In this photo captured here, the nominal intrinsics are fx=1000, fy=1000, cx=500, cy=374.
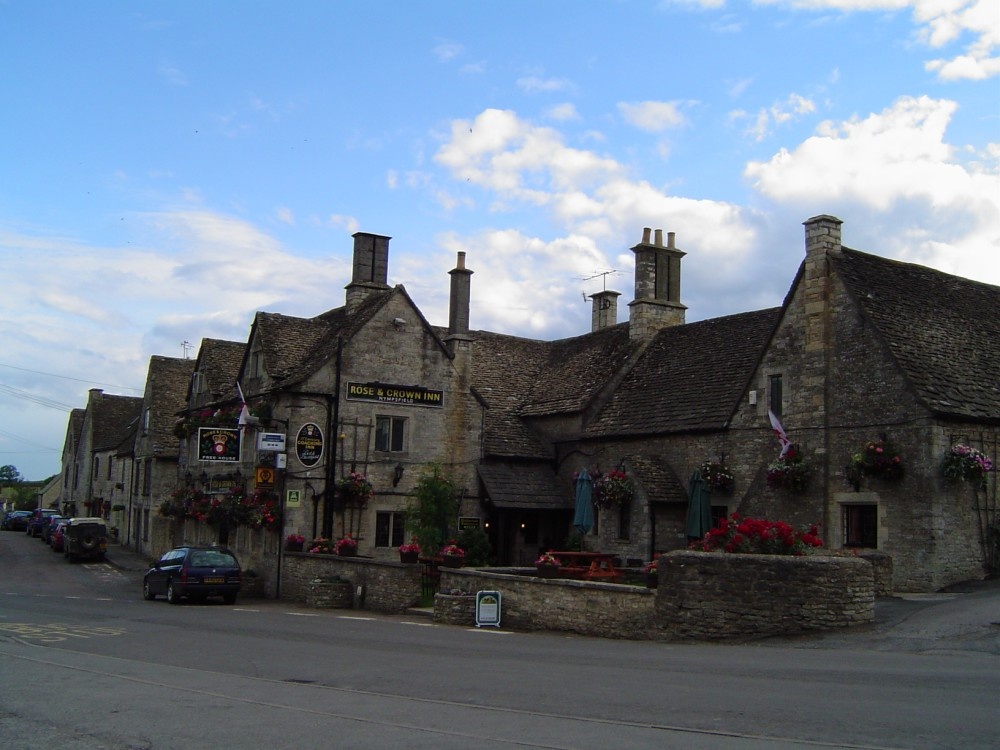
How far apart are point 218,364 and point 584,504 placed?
16.9 meters

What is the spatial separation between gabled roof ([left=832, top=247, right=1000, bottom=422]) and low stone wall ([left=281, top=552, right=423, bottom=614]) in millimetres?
13133

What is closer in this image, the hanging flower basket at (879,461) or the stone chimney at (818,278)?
the hanging flower basket at (879,461)

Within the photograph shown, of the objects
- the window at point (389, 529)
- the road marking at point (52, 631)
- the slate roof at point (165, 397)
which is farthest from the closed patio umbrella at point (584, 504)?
the slate roof at point (165, 397)

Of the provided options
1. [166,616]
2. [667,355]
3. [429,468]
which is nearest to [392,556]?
[429,468]

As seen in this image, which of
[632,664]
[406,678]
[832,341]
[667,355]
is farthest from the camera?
[667,355]

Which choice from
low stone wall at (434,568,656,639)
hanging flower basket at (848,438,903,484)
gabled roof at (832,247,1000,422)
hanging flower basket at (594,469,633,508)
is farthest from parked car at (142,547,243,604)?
gabled roof at (832,247,1000,422)

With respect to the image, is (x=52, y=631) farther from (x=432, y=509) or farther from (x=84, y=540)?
(x=84, y=540)

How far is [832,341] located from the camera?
25828mm

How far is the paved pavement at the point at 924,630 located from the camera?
15.4m

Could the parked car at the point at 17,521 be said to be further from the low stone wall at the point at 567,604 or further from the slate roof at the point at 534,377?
the low stone wall at the point at 567,604

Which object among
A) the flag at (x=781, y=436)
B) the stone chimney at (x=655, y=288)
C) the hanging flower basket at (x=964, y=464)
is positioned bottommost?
the hanging flower basket at (x=964, y=464)

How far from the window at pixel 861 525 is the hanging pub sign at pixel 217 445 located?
58.2ft

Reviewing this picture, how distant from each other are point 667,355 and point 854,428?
35.5 feet

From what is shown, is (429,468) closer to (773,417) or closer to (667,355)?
(667,355)
